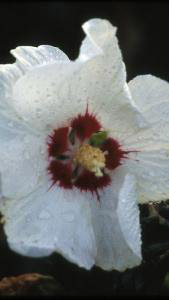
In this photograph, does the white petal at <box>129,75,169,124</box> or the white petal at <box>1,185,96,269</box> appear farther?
the white petal at <box>129,75,169,124</box>

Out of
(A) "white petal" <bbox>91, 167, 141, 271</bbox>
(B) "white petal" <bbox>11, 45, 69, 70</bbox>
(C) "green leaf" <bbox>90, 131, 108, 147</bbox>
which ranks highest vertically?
(B) "white petal" <bbox>11, 45, 69, 70</bbox>

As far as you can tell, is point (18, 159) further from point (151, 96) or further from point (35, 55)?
point (151, 96)

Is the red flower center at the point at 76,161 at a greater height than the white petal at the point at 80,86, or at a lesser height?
lesser

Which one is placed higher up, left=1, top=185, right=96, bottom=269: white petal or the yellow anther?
the yellow anther

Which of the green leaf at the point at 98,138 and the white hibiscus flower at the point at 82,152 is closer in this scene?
the white hibiscus flower at the point at 82,152

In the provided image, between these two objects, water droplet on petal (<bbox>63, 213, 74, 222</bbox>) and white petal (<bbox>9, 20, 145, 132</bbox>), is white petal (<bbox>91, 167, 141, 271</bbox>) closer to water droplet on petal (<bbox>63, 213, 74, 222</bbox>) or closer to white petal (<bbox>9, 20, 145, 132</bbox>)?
water droplet on petal (<bbox>63, 213, 74, 222</bbox>)

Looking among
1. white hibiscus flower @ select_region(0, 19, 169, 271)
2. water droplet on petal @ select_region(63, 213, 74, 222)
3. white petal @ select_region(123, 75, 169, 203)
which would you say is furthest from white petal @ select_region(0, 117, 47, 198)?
white petal @ select_region(123, 75, 169, 203)

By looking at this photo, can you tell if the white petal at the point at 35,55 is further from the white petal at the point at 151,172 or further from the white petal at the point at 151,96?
the white petal at the point at 151,172

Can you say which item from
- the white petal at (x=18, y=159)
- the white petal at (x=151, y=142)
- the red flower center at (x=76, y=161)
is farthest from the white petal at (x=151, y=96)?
the white petal at (x=18, y=159)
